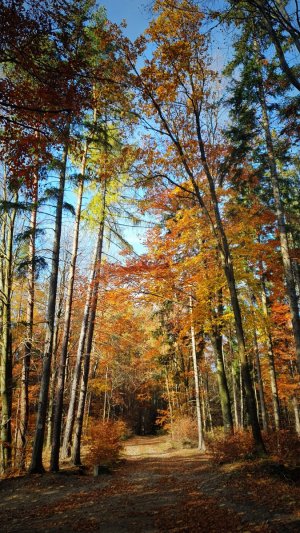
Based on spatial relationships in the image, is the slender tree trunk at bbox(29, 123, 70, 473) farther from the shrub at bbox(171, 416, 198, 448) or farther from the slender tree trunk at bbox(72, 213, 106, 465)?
the shrub at bbox(171, 416, 198, 448)

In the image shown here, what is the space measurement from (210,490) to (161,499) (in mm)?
1270

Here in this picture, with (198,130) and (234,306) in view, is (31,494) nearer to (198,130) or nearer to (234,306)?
(234,306)

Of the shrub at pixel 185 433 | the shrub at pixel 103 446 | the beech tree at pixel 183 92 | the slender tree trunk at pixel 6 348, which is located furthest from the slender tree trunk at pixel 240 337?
the shrub at pixel 185 433

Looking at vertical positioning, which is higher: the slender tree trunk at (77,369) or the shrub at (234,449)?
the slender tree trunk at (77,369)

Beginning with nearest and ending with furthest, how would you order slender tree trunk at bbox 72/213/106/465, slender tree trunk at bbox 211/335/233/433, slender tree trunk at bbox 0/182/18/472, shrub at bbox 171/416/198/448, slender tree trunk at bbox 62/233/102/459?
slender tree trunk at bbox 0/182/18/472 → slender tree trunk at bbox 72/213/106/465 → slender tree trunk at bbox 62/233/102/459 → slender tree trunk at bbox 211/335/233/433 → shrub at bbox 171/416/198/448

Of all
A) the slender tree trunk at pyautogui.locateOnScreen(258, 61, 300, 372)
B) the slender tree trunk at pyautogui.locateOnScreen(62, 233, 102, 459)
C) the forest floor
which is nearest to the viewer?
the forest floor

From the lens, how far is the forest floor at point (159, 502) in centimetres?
525

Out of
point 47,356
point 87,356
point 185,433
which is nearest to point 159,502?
point 47,356

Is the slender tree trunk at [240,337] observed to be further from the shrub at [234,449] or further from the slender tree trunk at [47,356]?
the slender tree trunk at [47,356]

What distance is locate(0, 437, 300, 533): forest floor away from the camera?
17.2 feet

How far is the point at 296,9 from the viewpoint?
6.24m

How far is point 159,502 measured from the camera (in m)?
6.82

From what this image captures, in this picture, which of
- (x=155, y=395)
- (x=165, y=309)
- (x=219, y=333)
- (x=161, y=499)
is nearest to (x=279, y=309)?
(x=219, y=333)

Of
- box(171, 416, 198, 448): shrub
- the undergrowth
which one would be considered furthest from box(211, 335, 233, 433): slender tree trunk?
box(171, 416, 198, 448): shrub
